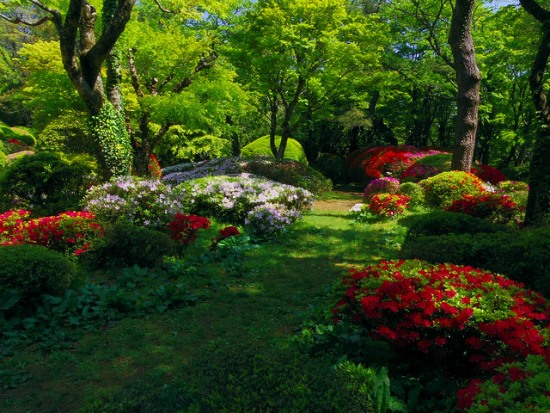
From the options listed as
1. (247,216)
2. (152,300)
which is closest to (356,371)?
(152,300)

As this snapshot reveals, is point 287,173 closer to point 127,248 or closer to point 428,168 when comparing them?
point 428,168

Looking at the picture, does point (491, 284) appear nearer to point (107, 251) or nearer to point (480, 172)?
point (107, 251)

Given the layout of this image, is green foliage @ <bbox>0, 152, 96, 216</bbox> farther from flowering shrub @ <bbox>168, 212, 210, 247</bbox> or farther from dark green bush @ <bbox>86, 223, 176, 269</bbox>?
flowering shrub @ <bbox>168, 212, 210, 247</bbox>

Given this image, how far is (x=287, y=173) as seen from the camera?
16.0 metres

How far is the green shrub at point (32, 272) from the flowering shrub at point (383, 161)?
17.1m

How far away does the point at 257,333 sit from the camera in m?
4.42

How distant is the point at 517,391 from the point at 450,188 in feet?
34.6

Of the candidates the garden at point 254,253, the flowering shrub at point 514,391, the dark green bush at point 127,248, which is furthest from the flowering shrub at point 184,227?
the flowering shrub at point 514,391

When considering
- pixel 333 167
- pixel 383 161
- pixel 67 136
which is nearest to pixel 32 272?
pixel 67 136

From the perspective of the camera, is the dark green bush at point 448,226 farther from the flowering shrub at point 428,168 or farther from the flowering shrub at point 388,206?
the flowering shrub at point 428,168

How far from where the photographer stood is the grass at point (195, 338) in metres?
3.21

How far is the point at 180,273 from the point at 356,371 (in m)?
4.18

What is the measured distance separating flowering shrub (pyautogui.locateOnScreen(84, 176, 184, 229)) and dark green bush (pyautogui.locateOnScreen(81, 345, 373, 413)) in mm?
5990

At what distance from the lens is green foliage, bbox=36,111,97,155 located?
1234 centimetres
